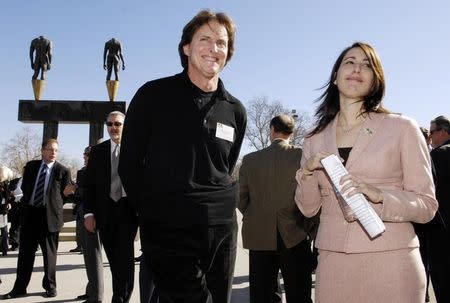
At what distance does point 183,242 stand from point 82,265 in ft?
23.5

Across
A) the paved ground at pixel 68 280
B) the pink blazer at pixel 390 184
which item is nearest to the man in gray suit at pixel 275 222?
the paved ground at pixel 68 280

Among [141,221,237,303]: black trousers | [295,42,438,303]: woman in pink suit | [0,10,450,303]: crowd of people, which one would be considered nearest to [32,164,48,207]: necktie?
[0,10,450,303]: crowd of people

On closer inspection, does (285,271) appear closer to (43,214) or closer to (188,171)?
(188,171)

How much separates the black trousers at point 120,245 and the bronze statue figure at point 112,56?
12200 millimetres

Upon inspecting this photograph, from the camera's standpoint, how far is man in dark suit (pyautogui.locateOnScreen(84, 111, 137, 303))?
437 centimetres

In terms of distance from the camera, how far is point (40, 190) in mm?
6633

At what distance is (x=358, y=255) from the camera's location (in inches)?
82.7

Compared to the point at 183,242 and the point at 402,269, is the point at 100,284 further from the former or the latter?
the point at 402,269

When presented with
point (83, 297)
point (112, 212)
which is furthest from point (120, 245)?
point (83, 297)

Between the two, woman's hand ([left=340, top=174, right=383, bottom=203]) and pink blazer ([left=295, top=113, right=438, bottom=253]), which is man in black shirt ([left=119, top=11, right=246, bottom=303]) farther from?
woman's hand ([left=340, top=174, right=383, bottom=203])

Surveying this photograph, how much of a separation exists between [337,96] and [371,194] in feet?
2.50

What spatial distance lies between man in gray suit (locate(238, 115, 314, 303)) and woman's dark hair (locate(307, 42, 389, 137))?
2.01 metres

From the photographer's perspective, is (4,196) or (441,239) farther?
(4,196)

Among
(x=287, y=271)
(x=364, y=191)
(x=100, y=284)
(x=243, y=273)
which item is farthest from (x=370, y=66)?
(x=243, y=273)
